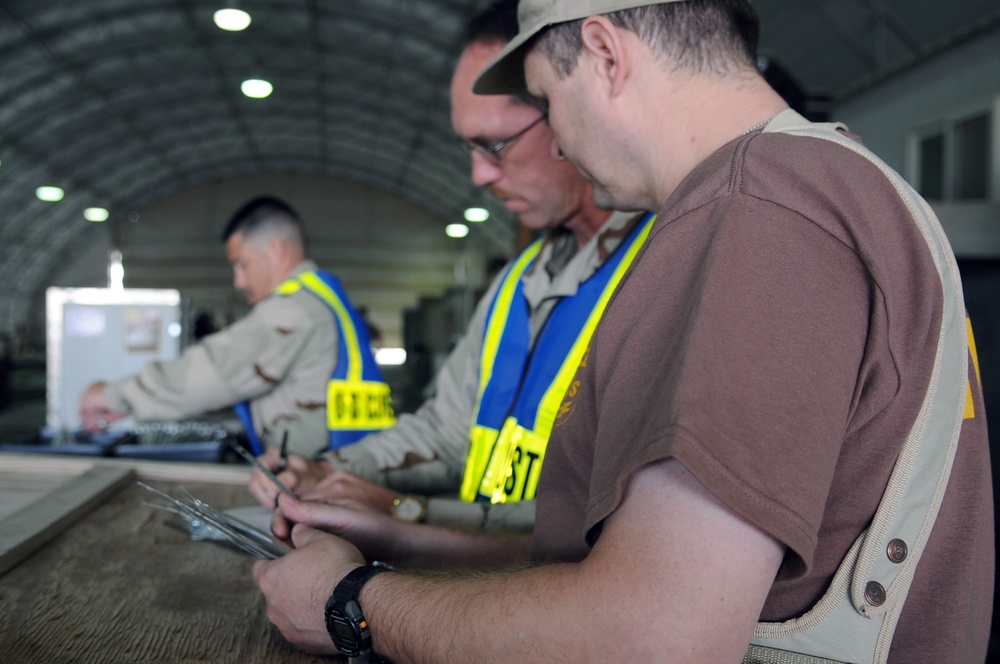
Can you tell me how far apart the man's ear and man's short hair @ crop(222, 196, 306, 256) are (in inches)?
108

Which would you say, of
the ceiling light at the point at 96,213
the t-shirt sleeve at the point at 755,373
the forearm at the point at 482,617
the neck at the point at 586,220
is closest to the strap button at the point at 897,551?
the t-shirt sleeve at the point at 755,373

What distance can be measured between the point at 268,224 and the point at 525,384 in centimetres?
224

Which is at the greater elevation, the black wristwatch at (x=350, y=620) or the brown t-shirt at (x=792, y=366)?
the brown t-shirt at (x=792, y=366)

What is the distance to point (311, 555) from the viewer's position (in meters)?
1.01

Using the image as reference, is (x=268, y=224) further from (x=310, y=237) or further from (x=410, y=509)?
(x=310, y=237)

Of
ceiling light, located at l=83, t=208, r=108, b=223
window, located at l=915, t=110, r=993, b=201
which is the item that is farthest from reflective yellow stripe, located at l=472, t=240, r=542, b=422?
ceiling light, located at l=83, t=208, r=108, b=223

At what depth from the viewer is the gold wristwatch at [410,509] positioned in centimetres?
151

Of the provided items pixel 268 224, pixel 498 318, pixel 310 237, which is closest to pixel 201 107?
pixel 310 237

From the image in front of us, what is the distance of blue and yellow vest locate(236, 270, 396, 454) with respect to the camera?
3.17 metres

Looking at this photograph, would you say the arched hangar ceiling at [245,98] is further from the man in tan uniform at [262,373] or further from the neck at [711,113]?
the neck at [711,113]

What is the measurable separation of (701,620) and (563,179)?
4.60 ft

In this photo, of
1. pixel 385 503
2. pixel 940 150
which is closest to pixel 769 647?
pixel 385 503

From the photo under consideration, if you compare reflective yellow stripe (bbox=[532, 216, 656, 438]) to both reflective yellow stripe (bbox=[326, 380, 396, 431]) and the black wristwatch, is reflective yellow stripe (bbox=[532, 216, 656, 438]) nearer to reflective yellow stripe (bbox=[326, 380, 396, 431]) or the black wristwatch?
the black wristwatch

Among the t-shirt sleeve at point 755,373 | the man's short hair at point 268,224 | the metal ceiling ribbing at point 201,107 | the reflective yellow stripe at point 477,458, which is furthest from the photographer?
the metal ceiling ribbing at point 201,107
